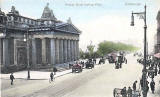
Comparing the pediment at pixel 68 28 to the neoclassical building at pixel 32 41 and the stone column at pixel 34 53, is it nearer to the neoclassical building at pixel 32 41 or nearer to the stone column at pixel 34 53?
the neoclassical building at pixel 32 41

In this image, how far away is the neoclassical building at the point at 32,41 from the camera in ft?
148

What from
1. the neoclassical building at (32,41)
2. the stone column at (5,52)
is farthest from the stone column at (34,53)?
the stone column at (5,52)

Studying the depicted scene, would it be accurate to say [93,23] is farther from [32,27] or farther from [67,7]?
[32,27]

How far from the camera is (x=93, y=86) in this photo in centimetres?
2861

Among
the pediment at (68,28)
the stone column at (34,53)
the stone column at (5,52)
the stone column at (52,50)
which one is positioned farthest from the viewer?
the pediment at (68,28)

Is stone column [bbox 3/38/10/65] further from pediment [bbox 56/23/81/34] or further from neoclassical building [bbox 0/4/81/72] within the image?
pediment [bbox 56/23/81/34]

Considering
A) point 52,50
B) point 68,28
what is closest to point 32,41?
point 52,50

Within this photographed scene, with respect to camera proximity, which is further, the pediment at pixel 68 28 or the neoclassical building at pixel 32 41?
the pediment at pixel 68 28

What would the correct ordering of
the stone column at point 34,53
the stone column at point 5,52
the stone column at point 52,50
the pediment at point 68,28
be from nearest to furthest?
the stone column at point 5,52 < the stone column at point 52,50 < the stone column at point 34,53 < the pediment at point 68,28

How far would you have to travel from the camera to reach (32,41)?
168ft

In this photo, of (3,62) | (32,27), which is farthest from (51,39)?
(3,62)

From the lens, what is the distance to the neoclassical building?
45000 mm

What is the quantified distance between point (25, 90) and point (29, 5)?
7980mm

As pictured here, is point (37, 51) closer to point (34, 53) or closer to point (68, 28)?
point (34, 53)
